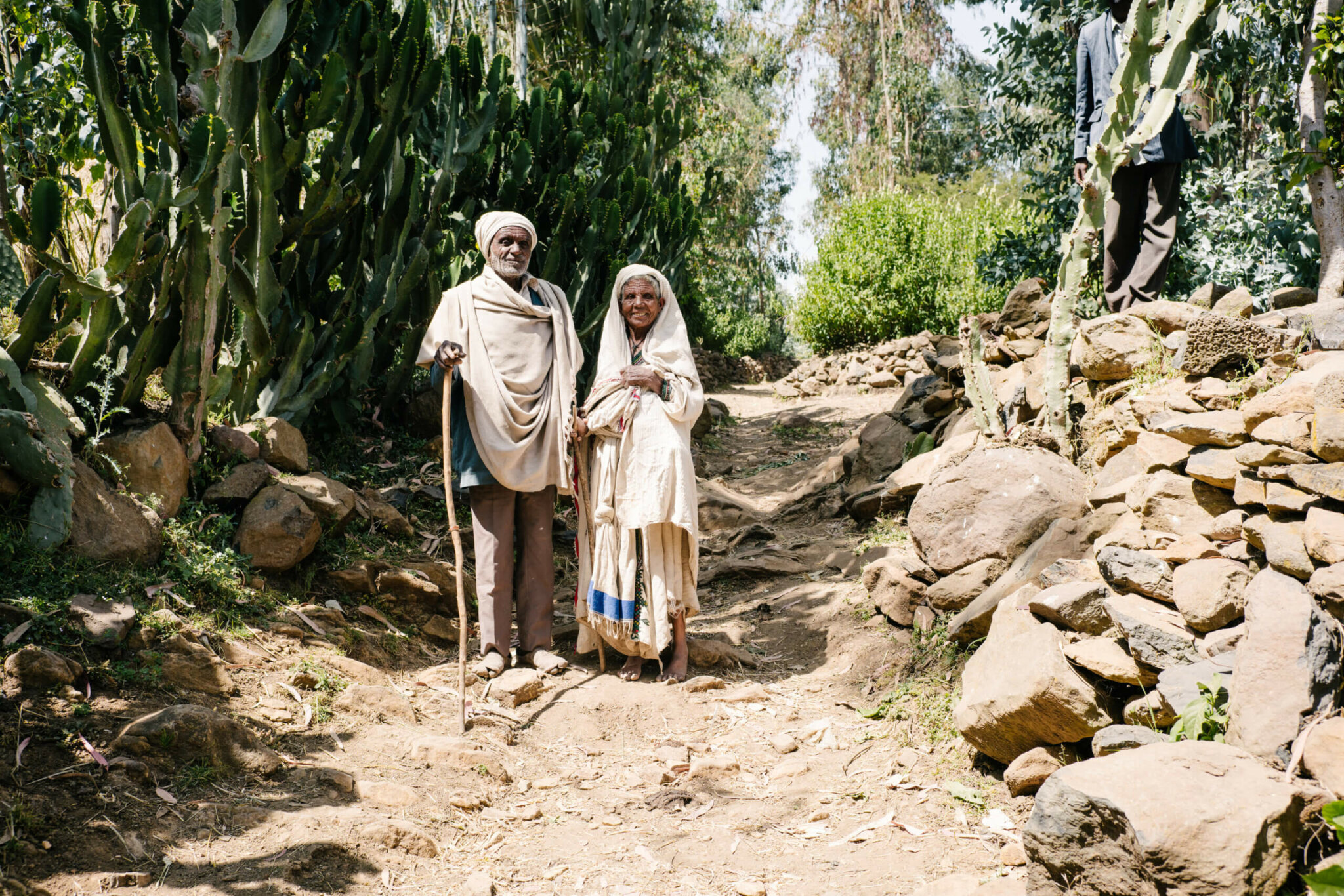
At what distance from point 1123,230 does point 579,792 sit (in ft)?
12.7

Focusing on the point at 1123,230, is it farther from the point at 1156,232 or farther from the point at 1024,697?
the point at 1024,697

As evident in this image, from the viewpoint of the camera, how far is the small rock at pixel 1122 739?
2.70 m

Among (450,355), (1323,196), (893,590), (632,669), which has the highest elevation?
(1323,196)

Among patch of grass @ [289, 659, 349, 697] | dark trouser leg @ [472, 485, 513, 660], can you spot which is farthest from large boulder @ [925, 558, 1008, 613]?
patch of grass @ [289, 659, 349, 697]

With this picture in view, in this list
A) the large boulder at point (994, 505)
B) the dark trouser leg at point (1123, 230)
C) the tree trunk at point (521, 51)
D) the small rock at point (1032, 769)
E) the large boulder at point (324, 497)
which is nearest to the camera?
the small rock at point (1032, 769)

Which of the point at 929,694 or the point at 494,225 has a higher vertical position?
the point at 494,225

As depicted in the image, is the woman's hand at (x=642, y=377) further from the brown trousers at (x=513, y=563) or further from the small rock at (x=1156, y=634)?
the small rock at (x=1156, y=634)

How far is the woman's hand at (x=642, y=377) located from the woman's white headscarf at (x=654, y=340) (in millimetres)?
34

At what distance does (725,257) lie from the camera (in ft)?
71.6

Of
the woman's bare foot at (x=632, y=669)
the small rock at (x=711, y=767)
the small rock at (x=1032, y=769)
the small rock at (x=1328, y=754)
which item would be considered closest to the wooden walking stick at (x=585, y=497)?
the woman's bare foot at (x=632, y=669)

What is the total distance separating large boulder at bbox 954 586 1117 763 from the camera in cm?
290

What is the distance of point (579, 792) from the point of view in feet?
11.3

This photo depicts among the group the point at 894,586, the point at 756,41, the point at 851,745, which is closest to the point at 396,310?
the point at 894,586

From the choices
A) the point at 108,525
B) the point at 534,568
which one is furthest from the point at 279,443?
the point at 534,568
